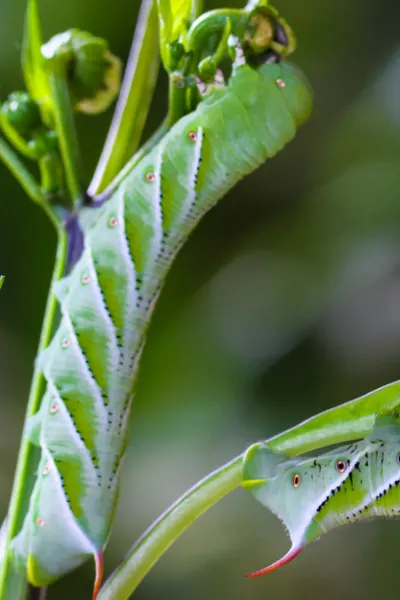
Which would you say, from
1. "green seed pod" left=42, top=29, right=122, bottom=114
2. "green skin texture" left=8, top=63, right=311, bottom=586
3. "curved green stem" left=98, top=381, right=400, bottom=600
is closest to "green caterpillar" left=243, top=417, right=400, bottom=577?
"curved green stem" left=98, top=381, right=400, bottom=600

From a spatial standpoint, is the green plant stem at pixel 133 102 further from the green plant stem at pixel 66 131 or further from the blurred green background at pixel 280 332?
the blurred green background at pixel 280 332

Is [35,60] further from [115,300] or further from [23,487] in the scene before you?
[23,487]

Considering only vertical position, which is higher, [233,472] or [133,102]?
[133,102]

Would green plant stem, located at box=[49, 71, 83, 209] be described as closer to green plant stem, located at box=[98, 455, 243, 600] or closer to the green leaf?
the green leaf

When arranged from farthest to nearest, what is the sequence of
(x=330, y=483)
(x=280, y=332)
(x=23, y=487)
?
(x=280, y=332)
(x=23, y=487)
(x=330, y=483)

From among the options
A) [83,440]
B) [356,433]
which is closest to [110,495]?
[83,440]

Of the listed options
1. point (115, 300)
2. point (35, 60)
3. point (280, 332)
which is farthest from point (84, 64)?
point (280, 332)
